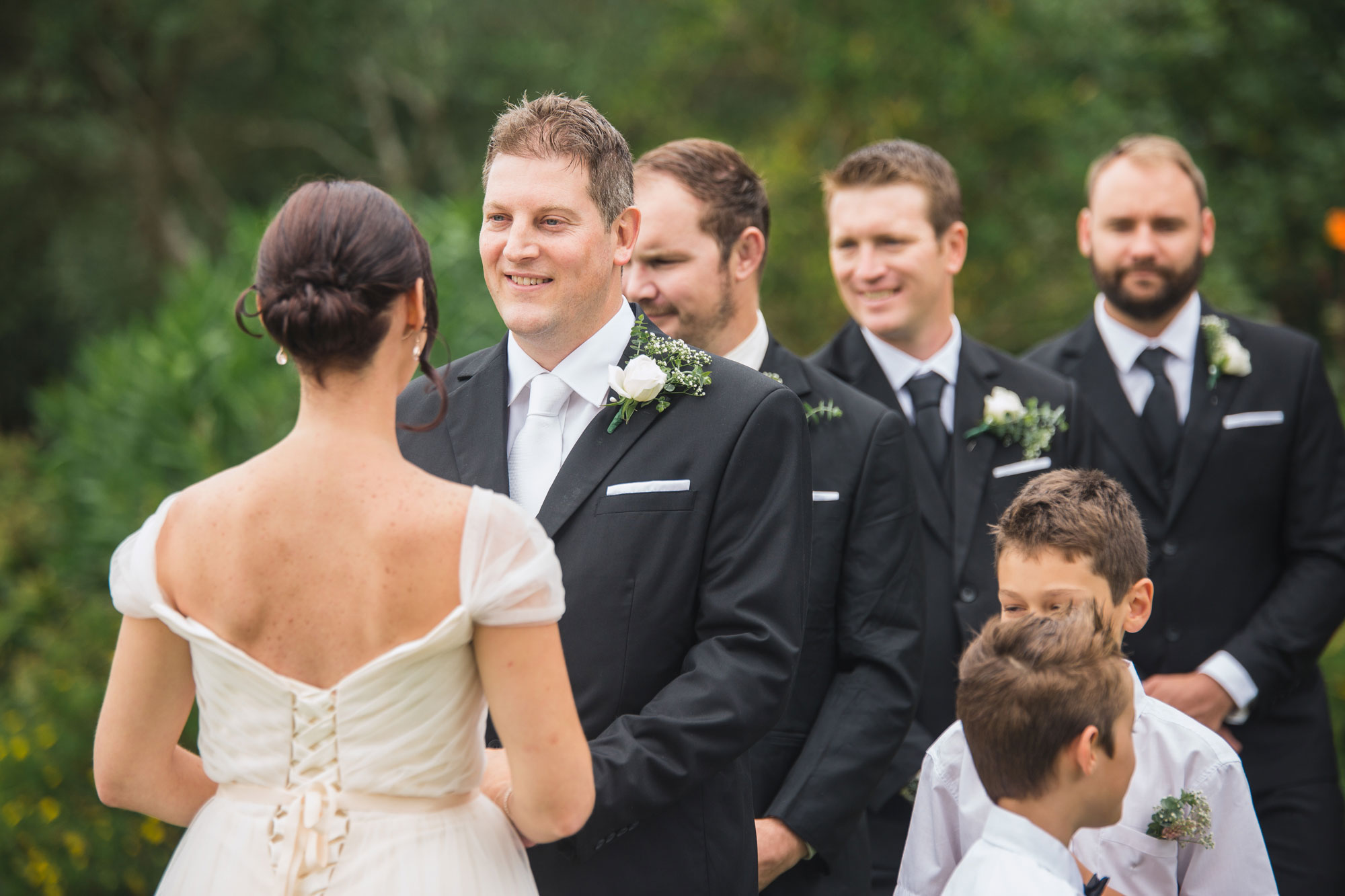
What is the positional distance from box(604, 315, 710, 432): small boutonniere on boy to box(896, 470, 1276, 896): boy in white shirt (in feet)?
2.91

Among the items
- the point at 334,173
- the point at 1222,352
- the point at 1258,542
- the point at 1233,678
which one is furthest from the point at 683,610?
the point at 334,173

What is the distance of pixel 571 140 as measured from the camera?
2795mm

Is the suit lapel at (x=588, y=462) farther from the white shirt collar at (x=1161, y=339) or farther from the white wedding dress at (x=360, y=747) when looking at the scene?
the white shirt collar at (x=1161, y=339)

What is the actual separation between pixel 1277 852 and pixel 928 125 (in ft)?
25.9

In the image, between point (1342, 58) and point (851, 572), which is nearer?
point (851, 572)

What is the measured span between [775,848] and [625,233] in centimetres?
153

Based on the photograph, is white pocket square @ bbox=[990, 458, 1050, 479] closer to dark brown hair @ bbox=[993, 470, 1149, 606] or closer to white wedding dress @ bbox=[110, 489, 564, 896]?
dark brown hair @ bbox=[993, 470, 1149, 606]

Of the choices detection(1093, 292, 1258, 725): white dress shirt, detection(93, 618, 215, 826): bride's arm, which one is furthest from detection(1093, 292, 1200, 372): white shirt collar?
detection(93, 618, 215, 826): bride's arm

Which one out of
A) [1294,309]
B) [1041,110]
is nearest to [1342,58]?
[1294,309]

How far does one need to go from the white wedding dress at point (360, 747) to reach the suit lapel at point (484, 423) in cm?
74

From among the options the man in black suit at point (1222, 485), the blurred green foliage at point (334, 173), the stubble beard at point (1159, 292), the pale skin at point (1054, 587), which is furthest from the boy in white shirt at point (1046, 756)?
the blurred green foliage at point (334, 173)

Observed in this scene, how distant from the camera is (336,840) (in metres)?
2.06

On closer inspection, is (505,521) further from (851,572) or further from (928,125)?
(928,125)

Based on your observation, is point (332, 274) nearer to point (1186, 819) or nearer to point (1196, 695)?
point (1186, 819)
